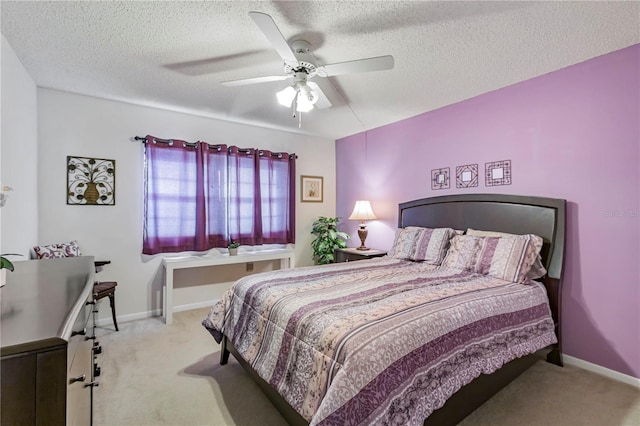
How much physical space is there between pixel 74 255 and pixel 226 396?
2.20 metres

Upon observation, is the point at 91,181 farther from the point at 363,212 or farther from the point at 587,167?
the point at 587,167

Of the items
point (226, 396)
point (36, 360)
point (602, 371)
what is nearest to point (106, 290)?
point (226, 396)

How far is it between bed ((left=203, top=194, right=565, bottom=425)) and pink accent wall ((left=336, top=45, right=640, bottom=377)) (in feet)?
0.56

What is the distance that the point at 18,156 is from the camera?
2.44 meters

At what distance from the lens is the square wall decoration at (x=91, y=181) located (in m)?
3.23

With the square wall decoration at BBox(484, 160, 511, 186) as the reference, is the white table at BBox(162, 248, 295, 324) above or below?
below

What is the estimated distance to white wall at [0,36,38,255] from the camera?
7.16 ft

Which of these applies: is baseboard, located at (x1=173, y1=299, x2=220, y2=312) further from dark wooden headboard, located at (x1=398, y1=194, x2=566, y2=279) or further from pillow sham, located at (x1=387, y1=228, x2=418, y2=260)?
dark wooden headboard, located at (x1=398, y1=194, x2=566, y2=279)

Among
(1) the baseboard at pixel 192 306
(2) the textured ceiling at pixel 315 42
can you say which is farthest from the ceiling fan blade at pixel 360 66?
(1) the baseboard at pixel 192 306

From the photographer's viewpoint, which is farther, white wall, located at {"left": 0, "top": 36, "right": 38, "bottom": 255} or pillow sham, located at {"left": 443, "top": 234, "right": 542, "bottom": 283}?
pillow sham, located at {"left": 443, "top": 234, "right": 542, "bottom": 283}

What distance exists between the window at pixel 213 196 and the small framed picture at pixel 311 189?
25 cm

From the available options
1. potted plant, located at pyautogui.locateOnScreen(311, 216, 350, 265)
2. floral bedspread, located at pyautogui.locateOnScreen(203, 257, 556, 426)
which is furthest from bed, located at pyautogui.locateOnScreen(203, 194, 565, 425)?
potted plant, located at pyautogui.locateOnScreen(311, 216, 350, 265)

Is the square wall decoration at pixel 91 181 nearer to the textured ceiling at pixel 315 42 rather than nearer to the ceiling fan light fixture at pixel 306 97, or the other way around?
the textured ceiling at pixel 315 42

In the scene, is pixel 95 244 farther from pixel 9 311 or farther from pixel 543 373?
pixel 543 373
